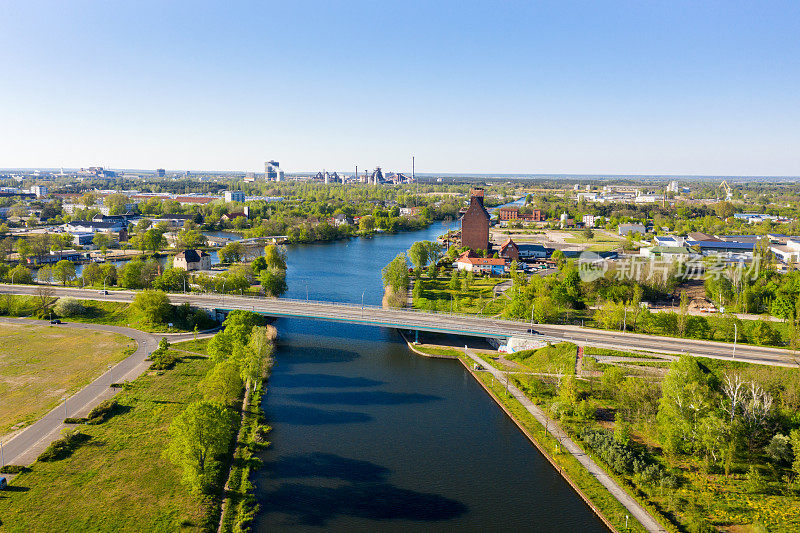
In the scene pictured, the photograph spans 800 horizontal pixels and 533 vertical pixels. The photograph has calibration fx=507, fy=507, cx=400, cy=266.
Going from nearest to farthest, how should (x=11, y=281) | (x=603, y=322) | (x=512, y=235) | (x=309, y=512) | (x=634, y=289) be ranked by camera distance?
(x=309, y=512), (x=603, y=322), (x=634, y=289), (x=11, y=281), (x=512, y=235)

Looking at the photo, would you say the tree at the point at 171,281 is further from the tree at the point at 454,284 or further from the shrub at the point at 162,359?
the tree at the point at 454,284

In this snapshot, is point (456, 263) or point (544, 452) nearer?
point (544, 452)

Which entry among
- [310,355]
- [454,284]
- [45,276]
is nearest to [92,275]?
[45,276]

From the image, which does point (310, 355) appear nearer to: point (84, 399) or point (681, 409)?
point (84, 399)

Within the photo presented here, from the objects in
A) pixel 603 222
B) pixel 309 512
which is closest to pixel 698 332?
pixel 309 512

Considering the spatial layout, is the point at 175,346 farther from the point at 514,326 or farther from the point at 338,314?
the point at 514,326

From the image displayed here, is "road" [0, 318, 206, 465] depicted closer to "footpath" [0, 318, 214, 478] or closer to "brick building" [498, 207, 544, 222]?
"footpath" [0, 318, 214, 478]
